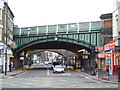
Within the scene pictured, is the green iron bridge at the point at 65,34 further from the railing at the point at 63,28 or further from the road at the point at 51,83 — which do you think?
the road at the point at 51,83

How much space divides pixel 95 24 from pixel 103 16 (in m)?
2.33

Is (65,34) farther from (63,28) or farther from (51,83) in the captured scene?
(51,83)

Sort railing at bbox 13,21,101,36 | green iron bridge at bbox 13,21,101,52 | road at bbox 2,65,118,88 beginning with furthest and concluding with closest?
green iron bridge at bbox 13,21,101,52 < railing at bbox 13,21,101,36 < road at bbox 2,65,118,88

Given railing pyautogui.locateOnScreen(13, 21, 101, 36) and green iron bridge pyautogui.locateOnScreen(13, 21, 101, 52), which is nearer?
railing pyautogui.locateOnScreen(13, 21, 101, 36)

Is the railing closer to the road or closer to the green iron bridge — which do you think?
the green iron bridge

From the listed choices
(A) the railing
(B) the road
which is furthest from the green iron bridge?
(B) the road

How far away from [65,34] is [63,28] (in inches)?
45.6

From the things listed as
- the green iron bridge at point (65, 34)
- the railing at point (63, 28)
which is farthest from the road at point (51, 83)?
the railing at point (63, 28)

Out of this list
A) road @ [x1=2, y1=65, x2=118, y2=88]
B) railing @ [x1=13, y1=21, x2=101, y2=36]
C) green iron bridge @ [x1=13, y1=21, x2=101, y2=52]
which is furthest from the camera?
green iron bridge @ [x1=13, y1=21, x2=101, y2=52]

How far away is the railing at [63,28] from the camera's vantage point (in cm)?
4647

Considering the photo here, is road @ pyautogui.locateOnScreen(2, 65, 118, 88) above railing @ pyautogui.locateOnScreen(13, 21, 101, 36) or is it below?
below

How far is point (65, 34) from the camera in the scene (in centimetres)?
4862

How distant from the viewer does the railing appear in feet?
152

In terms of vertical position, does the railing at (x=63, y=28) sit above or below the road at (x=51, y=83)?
above
